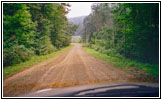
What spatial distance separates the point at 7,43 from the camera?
11.6 ft

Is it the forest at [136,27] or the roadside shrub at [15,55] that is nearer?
the roadside shrub at [15,55]

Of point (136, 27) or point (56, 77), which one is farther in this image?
point (136, 27)

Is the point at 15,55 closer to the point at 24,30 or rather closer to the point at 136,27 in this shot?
the point at 24,30

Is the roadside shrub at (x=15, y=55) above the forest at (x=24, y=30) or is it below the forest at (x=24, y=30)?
below

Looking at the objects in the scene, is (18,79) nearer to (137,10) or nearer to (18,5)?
(18,5)

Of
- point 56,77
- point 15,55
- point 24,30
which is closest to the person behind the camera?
point 56,77

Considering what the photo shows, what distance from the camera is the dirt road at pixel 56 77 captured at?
2.69 meters

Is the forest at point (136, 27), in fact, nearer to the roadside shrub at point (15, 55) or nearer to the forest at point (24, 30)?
the forest at point (24, 30)

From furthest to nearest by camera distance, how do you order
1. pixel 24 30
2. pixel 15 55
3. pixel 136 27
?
pixel 136 27
pixel 24 30
pixel 15 55

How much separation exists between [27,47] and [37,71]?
1.04 meters

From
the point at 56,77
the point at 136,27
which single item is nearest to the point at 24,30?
the point at 56,77

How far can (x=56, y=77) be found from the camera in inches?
126

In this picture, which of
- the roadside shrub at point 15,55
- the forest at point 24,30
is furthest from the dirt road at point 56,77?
the forest at point 24,30

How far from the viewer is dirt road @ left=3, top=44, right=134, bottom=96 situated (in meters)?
2.69
